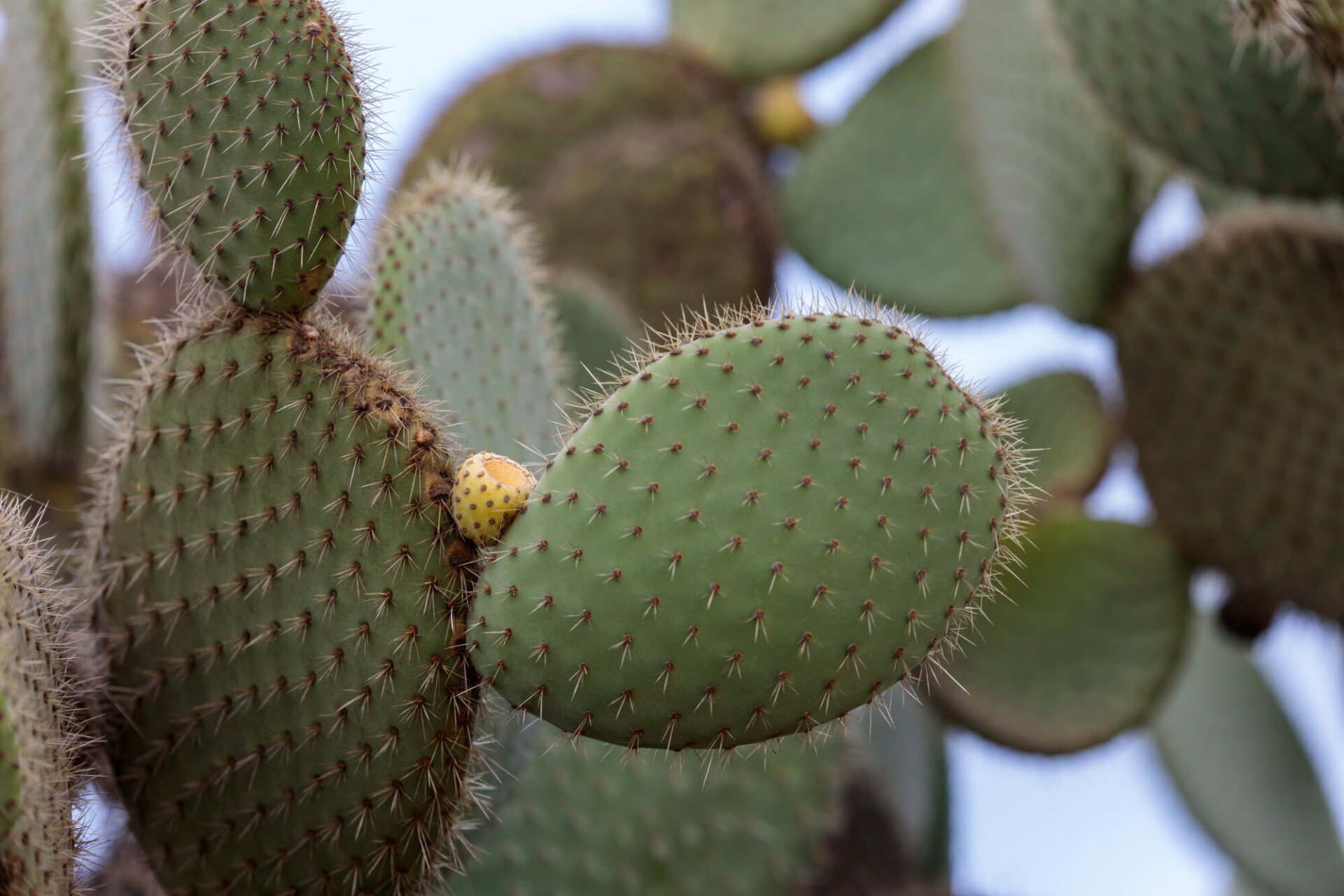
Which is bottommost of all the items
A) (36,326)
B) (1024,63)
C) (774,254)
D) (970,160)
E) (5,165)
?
(774,254)

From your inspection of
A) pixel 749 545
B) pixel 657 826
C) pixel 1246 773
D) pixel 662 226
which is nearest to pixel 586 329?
pixel 662 226

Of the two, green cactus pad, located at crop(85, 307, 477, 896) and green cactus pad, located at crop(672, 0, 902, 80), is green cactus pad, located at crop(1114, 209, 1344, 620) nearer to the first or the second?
green cactus pad, located at crop(672, 0, 902, 80)

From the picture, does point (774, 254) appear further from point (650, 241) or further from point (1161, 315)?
point (1161, 315)

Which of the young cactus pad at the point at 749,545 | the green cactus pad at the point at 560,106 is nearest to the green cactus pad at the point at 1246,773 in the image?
the green cactus pad at the point at 560,106

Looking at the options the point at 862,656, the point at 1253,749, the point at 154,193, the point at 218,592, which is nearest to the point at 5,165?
the point at 154,193

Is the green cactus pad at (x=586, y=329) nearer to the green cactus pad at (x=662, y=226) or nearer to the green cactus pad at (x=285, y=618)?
the green cactus pad at (x=662, y=226)

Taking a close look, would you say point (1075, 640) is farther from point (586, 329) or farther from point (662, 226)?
point (662, 226)

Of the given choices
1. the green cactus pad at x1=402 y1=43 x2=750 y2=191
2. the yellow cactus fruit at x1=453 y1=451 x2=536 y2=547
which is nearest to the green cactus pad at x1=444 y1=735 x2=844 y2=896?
the yellow cactus fruit at x1=453 y1=451 x2=536 y2=547

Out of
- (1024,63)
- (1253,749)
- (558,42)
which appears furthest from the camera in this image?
(558,42)
